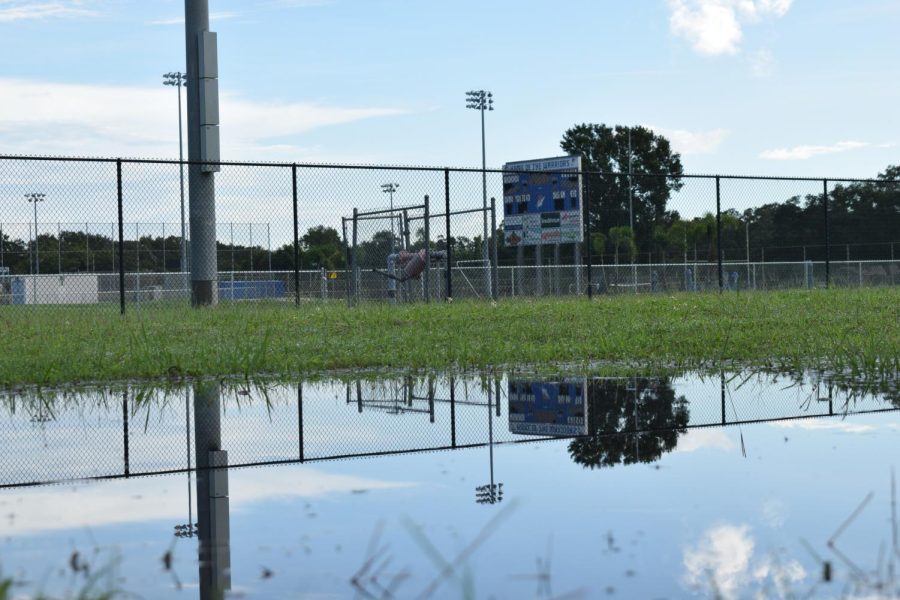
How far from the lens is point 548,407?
6914 mm

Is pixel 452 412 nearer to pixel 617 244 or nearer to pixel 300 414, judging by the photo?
pixel 300 414

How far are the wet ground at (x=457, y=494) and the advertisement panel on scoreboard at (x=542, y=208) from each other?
18696 mm

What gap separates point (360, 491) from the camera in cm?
439

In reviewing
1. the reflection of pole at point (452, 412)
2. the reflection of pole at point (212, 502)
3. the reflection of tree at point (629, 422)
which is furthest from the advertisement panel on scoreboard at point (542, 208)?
the reflection of pole at point (212, 502)

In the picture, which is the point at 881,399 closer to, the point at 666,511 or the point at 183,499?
the point at 666,511

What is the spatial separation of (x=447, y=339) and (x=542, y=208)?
50.8ft

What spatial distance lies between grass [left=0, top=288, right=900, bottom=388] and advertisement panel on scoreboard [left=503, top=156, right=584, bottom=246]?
9.31 meters

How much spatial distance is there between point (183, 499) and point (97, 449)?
59.7 inches

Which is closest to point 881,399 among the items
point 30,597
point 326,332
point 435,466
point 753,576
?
point 435,466

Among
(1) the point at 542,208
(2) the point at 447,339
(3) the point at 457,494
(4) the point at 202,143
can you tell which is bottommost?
(3) the point at 457,494

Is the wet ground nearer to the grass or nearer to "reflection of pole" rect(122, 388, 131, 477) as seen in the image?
"reflection of pole" rect(122, 388, 131, 477)

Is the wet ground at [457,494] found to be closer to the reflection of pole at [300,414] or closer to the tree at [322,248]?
the reflection of pole at [300,414]

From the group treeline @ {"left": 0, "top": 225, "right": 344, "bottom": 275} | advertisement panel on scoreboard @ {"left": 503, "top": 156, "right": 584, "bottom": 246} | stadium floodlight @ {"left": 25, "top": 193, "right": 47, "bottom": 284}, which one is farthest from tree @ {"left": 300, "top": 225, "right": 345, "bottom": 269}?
stadium floodlight @ {"left": 25, "top": 193, "right": 47, "bottom": 284}

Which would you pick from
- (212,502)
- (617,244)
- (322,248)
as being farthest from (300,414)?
(617,244)
